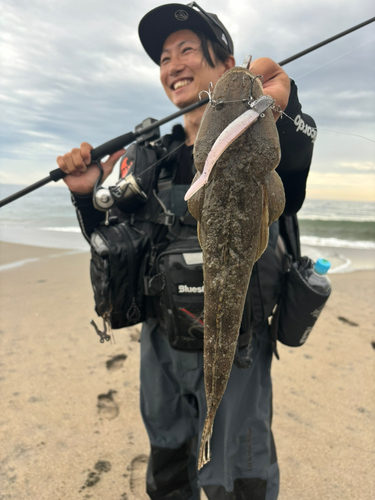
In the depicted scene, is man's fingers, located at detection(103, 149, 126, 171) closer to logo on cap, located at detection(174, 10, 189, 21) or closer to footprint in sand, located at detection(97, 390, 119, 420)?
logo on cap, located at detection(174, 10, 189, 21)

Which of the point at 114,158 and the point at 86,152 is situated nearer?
the point at 86,152

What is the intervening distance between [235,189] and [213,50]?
5.96 ft

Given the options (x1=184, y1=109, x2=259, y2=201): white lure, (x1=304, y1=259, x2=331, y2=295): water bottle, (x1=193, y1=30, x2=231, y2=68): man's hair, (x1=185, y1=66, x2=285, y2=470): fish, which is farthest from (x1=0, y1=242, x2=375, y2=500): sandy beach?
(x1=193, y1=30, x2=231, y2=68): man's hair

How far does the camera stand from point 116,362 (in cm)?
454

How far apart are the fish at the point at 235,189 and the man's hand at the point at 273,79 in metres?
0.26

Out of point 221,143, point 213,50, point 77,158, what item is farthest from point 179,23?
point 221,143

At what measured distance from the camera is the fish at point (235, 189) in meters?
1.03

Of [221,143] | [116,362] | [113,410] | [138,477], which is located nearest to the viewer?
[221,143]

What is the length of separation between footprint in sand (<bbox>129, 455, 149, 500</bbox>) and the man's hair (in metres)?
3.53

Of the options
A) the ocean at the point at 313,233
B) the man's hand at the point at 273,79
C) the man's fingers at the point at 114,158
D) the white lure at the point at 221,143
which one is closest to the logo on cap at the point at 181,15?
the man's fingers at the point at 114,158

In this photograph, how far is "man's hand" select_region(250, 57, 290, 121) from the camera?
1316 mm

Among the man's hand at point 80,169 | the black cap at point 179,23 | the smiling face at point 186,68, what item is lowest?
the man's hand at point 80,169

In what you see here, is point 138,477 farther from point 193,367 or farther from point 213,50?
point 213,50

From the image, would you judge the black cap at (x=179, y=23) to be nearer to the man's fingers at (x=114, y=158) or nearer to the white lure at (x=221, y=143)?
the man's fingers at (x=114, y=158)
